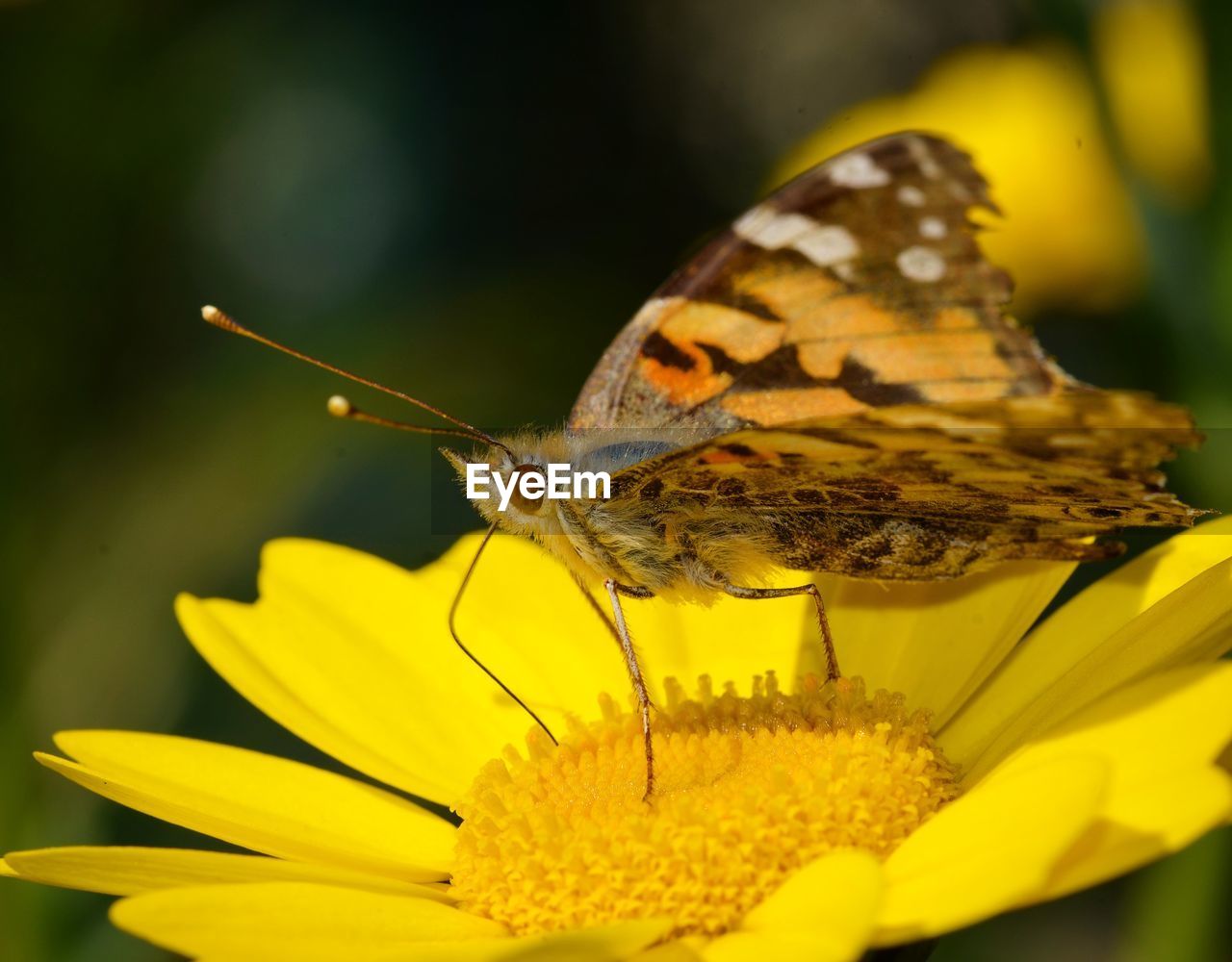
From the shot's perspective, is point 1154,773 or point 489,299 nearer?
point 1154,773

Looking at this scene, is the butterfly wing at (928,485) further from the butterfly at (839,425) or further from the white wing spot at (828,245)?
the white wing spot at (828,245)

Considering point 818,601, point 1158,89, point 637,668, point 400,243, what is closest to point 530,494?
point 637,668

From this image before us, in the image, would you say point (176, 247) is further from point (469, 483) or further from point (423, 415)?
point (469, 483)

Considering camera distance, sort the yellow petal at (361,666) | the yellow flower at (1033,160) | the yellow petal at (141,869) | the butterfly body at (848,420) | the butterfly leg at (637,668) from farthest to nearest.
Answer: the yellow flower at (1033,160) → the yellow petal at (361,666) → the butterfly leg at (637,668) → the butterfly body at (848,420) → the yellow petal at (141,869)

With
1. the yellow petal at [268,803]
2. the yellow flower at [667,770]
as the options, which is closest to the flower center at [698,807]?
the yellow flower at [667,770]

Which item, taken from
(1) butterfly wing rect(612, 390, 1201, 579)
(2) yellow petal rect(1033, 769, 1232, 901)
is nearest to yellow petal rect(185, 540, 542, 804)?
(1) butterfly wing rect(612, 390, 1201, 579)

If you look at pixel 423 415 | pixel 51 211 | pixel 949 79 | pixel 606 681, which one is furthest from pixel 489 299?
pixel 606 681
